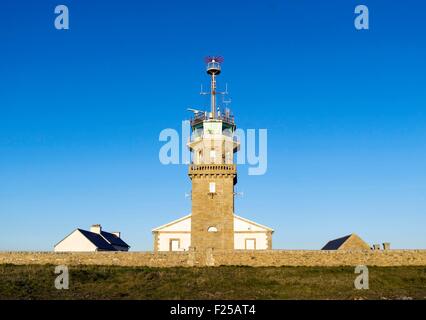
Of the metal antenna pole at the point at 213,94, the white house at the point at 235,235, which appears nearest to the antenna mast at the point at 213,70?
the metal antenna pole at the point at 213,94

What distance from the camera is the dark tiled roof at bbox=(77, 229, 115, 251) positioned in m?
47.4

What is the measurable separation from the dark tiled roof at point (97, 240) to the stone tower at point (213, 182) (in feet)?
47.0

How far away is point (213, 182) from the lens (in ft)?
126

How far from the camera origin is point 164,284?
27.0 m

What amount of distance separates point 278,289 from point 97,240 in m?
27.8

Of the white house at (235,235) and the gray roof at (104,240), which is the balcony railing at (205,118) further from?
the gray roof at (104,240)

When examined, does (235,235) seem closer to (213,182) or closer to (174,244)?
(174,244)

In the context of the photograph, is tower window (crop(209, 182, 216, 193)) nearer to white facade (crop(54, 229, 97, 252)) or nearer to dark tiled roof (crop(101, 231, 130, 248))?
white facade (crop(54, 229, 97, 252))

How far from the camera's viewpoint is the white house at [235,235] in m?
42.6

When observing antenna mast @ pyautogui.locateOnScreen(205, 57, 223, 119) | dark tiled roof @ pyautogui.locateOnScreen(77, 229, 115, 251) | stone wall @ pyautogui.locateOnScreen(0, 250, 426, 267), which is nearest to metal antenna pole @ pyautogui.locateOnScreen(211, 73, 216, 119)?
antenna mast @ pyautogui.locateOnScreen(205, 57, 223, 119)

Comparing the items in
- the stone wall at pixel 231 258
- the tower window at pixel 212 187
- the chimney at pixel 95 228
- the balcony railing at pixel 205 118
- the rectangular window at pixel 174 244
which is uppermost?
the balcony railing at pixel 205 118

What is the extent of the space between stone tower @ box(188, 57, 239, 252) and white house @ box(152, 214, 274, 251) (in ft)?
16.8

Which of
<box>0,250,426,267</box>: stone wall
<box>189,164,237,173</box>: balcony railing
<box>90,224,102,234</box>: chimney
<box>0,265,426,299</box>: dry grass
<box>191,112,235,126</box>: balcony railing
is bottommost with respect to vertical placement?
<box>0,265,426,299</box>: dry grass

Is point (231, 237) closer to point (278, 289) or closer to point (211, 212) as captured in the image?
point (211, 212)
